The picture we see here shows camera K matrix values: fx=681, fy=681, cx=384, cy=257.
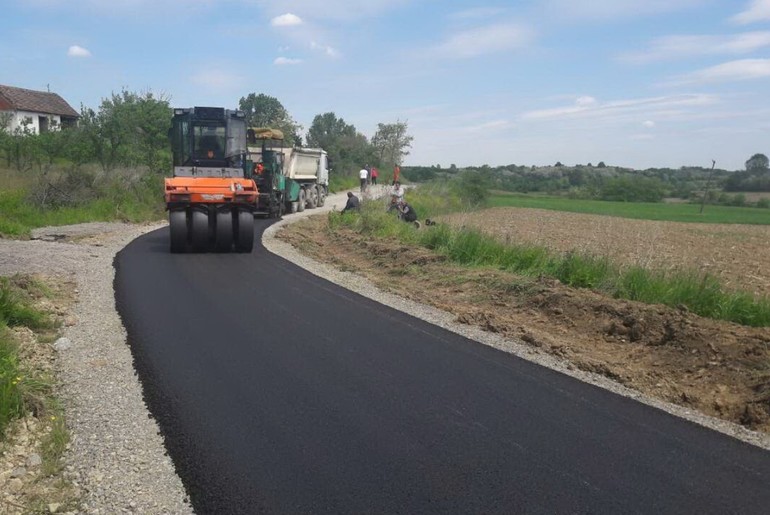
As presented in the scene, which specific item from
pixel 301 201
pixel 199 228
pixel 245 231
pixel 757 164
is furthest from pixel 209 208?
pixel 757 164

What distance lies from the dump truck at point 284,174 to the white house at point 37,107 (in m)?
27.7

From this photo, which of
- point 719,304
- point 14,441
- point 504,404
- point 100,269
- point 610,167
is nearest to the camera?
point 14,441

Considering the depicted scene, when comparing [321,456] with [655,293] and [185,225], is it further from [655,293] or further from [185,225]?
[185,225]

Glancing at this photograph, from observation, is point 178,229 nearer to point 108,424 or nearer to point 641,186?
point 108,424

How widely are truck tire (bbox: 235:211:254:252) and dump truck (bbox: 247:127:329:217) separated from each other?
21.5 feet

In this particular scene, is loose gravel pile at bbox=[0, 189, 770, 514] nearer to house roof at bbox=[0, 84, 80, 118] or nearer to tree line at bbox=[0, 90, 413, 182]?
tree line at bbox=[0, 90, 413, 182]

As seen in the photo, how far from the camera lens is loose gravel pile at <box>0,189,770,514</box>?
14.3ft

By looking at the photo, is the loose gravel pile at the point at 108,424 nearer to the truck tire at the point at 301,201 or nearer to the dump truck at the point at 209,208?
the dump truck at the point at 209,208

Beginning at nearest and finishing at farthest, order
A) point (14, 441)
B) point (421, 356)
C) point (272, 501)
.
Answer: point (272, 501) < point (14, 441) < point (421, 356)

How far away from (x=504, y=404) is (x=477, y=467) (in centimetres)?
132

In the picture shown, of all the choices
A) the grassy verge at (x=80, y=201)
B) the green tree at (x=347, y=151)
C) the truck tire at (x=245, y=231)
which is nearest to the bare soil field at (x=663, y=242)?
the truck tire at (x=245, y=231)

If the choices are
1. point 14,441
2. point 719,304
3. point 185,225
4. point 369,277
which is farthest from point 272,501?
point 185,225

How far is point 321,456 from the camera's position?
4801 millimetres

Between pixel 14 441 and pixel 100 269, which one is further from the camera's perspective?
pixel 100 269
